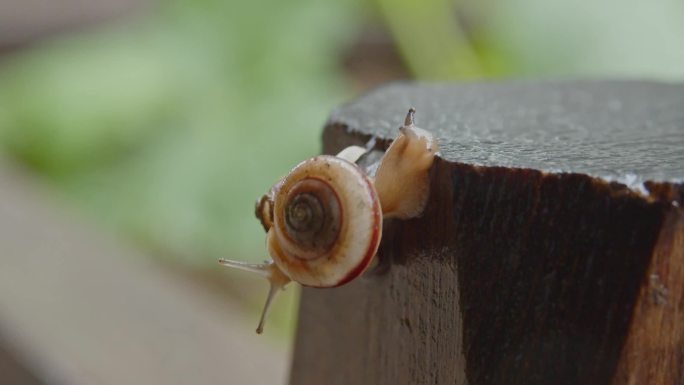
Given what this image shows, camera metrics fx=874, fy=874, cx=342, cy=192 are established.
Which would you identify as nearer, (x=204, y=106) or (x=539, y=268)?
(x=539, y=268)

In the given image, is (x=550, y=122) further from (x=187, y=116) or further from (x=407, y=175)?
(x=187, y=116)

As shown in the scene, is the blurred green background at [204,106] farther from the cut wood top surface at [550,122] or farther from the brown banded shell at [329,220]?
the brown banded shell at [329,220]

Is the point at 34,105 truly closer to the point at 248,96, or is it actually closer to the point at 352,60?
the point at 248,96

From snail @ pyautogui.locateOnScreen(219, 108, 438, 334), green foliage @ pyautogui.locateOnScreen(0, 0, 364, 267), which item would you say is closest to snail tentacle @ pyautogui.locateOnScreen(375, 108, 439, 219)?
snail @ pyautogui.locateOnScreen(219, 108, 438, 334)

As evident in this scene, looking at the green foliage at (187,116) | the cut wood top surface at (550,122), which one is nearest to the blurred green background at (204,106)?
the green foliage at (187,116)

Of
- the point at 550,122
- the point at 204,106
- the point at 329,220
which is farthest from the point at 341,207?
the point at 204,106

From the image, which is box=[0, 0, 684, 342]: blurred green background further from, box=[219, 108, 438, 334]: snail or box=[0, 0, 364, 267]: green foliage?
box=[219, 108, 438, 334]: snail

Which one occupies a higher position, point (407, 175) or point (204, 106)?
point (204, 106)
